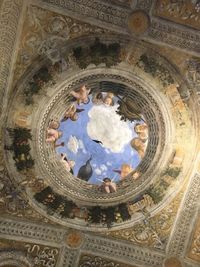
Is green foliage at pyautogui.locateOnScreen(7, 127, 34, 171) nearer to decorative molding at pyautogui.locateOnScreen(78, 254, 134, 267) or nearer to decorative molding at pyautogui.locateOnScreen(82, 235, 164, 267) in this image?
decorative molding at pyautogui.locateOnScreen(82, 235, 164, 267)

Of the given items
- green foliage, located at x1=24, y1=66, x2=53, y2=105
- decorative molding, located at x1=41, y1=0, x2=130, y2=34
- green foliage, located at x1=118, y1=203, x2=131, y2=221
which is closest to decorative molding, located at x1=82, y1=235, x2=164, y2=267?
green foliage, located at x1=118, y1=203, x2=131, y2=221

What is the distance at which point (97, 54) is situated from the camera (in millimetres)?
11258

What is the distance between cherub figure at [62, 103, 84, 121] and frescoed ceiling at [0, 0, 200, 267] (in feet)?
0.12

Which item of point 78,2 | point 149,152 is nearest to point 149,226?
point 149,152

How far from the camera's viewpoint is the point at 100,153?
1317 centimetres

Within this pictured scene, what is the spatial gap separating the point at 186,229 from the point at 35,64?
5847 millimetres

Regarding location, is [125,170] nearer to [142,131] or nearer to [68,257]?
[142,131]

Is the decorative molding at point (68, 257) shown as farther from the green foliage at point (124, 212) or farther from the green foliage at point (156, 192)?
the green foliage at point (156, 192)

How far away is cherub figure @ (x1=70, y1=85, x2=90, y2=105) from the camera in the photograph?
12.0m

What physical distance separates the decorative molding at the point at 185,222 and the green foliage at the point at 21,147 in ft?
13.6

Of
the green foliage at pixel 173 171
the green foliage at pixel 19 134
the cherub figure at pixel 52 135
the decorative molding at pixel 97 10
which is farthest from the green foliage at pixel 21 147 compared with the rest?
the green foliage at pixel 173 171

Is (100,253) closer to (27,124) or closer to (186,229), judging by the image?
(186,229)

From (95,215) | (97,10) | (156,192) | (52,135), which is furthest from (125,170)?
(97,10)

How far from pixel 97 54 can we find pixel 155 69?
1462mm
